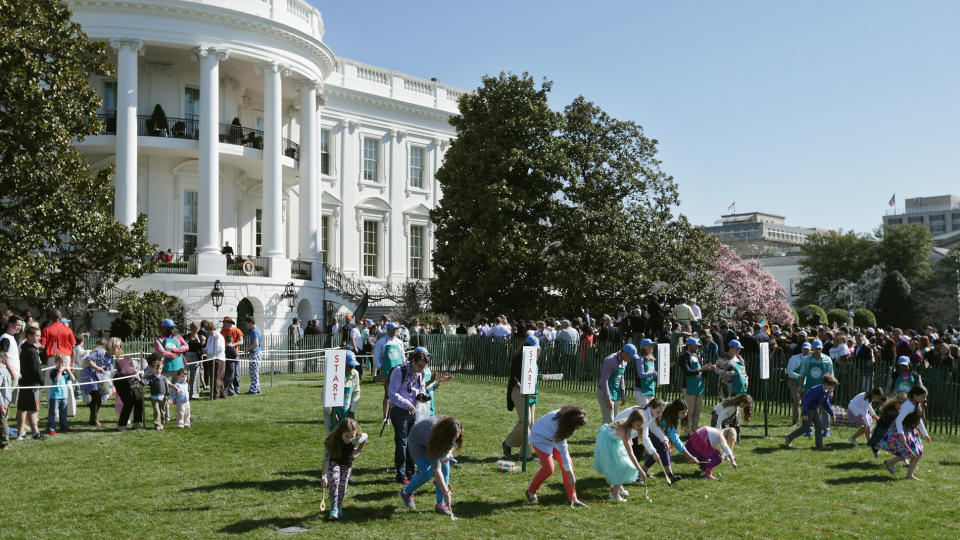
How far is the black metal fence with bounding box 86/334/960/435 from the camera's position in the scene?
1759 cm

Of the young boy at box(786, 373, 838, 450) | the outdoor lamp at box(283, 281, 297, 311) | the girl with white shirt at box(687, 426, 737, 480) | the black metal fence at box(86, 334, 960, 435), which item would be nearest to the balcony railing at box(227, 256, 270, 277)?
the outdoor lamp at box(283, 281, 297, 311)

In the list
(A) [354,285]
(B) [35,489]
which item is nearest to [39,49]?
(B) [35,489]

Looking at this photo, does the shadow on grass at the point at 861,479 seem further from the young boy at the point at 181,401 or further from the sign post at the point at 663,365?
the young boy at the point at 181,401

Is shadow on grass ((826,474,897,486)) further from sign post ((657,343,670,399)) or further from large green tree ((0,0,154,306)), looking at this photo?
large green tree ((0,0,154,306))

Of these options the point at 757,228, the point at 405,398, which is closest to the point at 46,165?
the point at 405,398

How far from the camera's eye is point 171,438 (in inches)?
583

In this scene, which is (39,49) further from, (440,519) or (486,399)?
(440,519)

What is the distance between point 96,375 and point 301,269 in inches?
765

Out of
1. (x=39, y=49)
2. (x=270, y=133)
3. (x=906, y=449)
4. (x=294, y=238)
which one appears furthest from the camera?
(x=294, y=238)

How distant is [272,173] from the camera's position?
34500 mm

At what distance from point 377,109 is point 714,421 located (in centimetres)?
3391

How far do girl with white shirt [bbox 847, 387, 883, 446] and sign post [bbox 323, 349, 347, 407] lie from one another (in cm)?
937

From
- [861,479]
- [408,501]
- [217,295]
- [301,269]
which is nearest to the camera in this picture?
[408,501]

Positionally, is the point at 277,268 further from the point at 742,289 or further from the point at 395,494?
the point at 742,289
